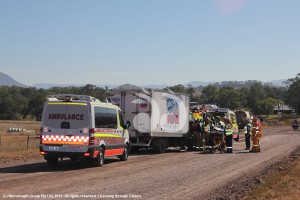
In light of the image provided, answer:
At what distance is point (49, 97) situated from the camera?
1633cm

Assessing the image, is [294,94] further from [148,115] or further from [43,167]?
[43,167]

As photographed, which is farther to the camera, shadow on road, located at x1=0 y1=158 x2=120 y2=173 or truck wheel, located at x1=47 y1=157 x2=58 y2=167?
truck wheel, located at x1=47 y1=157 x2=58 y2=167

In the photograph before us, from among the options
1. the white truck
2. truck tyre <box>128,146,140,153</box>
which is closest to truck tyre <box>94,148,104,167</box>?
the white truck

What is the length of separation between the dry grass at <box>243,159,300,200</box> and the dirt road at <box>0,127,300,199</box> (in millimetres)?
1040

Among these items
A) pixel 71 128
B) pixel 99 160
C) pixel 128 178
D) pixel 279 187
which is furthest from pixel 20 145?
pixel 279 187

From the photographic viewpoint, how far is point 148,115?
2342cm

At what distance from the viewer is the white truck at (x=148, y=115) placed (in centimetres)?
2334

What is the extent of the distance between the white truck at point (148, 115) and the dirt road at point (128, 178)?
15.5 ft

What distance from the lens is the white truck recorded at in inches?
919

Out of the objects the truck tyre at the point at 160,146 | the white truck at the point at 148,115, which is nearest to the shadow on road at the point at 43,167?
the white truck at the point at 148,115

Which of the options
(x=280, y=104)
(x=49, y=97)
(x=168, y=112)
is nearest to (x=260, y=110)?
(x=280, y=104)

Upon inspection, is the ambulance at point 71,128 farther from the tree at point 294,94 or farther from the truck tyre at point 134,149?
the tree at point 294,94

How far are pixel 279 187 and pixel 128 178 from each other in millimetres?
4484

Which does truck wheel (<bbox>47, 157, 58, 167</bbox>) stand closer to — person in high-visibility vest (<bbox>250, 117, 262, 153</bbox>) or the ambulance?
the ambulance
